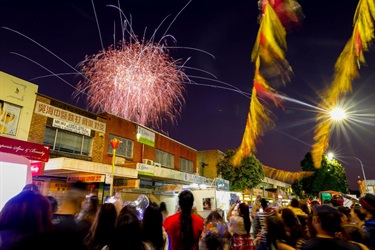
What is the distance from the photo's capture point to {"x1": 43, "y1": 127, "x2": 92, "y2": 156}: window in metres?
14.3

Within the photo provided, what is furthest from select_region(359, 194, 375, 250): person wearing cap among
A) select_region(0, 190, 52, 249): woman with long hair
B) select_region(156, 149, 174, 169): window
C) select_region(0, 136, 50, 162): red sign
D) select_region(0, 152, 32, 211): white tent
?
select_region(156, 149, 174, 169): window

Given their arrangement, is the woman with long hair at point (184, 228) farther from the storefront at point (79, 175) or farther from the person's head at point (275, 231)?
the storefront at point (79, 175)

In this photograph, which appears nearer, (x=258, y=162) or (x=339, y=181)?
(x=258, y=162)

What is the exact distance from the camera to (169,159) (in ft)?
84.6

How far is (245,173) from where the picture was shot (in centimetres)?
3225

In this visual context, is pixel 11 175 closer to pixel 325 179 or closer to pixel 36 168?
pixel 36 168

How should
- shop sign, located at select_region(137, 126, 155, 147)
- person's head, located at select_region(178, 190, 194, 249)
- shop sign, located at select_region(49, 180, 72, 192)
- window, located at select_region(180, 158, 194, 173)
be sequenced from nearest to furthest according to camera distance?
person's head, located at select_region(178, 190, 194, 249) < shop sign, located at select_region(49, 180, 72, 192) < shop sign, located at select_region(137, 126, 155, 147) < window, located at select_region(180, 158, 194, 173)

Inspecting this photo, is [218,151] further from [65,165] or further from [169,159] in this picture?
[65,165]

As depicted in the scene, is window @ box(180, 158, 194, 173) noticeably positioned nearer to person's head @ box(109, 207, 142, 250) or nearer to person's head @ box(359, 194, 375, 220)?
person's head @ box(359, 194, 375, 220)

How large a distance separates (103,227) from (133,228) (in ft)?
2.66

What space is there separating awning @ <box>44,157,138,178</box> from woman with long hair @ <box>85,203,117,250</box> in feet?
32.6

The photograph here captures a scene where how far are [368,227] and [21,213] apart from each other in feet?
15.0

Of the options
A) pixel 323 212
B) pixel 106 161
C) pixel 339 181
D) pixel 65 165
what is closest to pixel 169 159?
pixel 106 161

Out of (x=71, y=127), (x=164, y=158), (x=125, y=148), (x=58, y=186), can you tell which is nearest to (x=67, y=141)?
(x=71, y=127)
